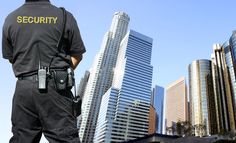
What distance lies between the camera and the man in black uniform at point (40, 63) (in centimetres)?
244

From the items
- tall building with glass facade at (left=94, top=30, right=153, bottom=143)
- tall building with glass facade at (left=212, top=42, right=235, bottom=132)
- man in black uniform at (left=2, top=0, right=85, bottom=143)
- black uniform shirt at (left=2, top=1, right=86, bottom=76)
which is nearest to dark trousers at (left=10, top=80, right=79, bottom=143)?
man in black uniform at (left=2, top=0, right=85, bottom=143)

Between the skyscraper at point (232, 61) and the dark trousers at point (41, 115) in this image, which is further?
the skyscraper at point (232, 61)

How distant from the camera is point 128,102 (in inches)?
7362

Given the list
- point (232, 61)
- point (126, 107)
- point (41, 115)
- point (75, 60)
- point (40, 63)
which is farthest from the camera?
point (126, 107)

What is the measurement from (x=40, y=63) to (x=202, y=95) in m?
175

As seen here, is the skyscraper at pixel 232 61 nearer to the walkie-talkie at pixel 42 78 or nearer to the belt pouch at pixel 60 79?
the belt pouch at pixel 60 79

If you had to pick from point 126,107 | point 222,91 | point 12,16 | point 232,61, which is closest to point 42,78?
point 12,16

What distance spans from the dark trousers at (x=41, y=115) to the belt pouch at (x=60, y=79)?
49 mm

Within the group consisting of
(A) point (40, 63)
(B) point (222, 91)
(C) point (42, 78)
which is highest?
(B) point (222, 91)

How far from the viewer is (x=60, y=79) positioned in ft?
8.32

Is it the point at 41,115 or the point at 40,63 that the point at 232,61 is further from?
the point at 41,115

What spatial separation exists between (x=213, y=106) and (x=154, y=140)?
122 m

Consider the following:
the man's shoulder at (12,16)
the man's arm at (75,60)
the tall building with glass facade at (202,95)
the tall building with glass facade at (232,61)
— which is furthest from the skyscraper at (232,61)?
the man's shoulder at (12,16)

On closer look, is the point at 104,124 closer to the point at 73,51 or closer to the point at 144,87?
the point at 144,87
